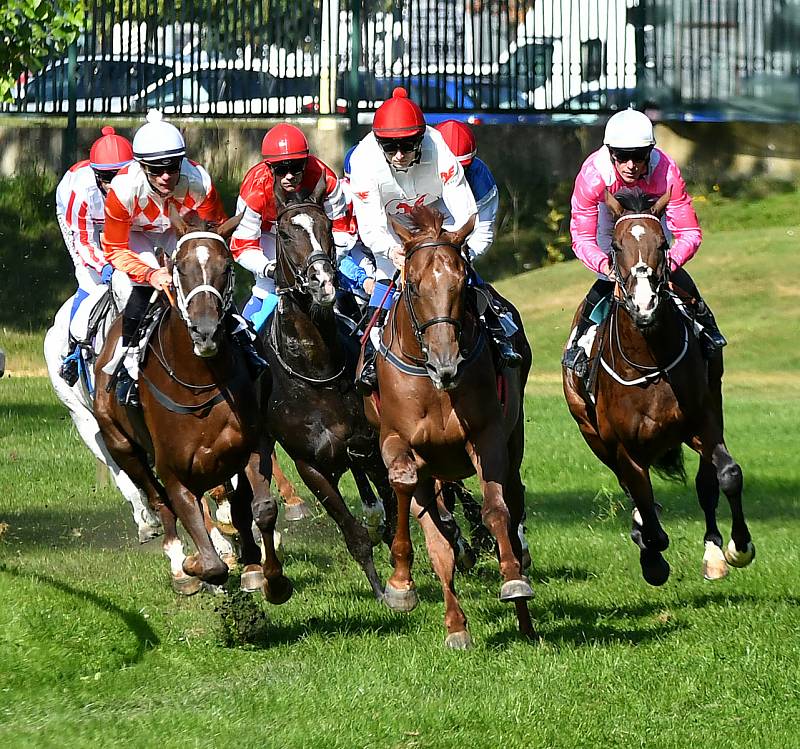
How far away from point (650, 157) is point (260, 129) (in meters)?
14.8

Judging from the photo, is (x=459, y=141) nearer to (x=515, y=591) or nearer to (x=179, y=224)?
(x=179, y=224)

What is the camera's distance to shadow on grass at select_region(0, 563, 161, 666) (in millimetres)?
8113

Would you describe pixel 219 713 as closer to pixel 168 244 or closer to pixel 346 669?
pixel 346 669

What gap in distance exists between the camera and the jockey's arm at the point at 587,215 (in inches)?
373

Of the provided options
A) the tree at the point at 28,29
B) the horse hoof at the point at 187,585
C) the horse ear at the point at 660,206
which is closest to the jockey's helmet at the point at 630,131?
the horse ear at the point at 660,206

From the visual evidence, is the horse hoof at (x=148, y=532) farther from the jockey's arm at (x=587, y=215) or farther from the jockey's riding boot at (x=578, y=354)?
the jockey's arm at (x=587, y=215)

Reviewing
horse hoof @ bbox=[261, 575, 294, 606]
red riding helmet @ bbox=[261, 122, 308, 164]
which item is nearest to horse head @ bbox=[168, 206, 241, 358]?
horse hoof @ bbox=[261, 575, 294, 606]

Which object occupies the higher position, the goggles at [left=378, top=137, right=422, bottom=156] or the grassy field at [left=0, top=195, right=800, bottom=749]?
the goggles at [left=378, top=137, right=422, bottom=156]

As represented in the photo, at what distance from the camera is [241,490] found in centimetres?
947

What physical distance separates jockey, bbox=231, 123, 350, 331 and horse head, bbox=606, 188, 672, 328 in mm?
2162

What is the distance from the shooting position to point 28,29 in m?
11.7

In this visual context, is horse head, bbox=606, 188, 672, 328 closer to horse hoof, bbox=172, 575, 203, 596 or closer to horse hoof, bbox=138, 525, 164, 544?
horse hoof, bbox=172, 575, 203, 596

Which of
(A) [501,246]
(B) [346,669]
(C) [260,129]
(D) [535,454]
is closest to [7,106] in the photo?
(C) [260,129]

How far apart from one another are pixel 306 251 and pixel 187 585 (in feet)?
6.73
